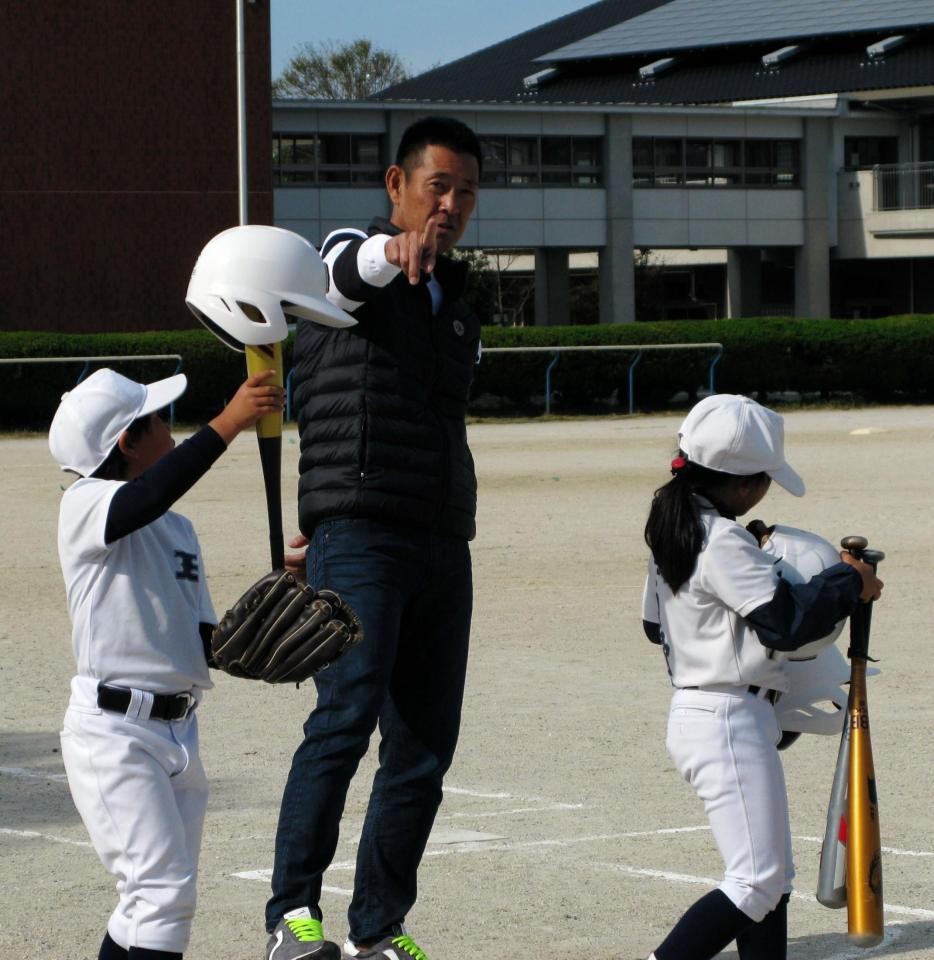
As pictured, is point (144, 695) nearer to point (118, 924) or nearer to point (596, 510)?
point (118, 924)

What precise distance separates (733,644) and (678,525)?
297 mm

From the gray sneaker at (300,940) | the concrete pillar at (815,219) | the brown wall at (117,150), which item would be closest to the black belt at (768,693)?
the gray sneaker at (300,940)

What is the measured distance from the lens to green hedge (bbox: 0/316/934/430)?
28.1m

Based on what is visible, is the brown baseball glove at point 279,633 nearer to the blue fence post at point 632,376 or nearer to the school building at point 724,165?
the blue fence post at point 632,376

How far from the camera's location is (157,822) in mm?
3861

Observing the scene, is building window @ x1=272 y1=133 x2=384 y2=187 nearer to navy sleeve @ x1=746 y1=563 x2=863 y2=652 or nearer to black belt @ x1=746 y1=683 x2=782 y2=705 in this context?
black belt @ x1=746 y1=683 x2=782 y2=705

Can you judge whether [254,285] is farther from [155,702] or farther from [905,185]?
[905,185]

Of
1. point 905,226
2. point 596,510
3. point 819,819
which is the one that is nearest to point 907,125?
point 905,226

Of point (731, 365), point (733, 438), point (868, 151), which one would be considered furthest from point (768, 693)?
point (868, 151)

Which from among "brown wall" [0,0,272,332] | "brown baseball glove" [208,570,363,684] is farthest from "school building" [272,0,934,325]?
"brown baseball glove" [208,570,363,684]

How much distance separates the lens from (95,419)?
3977 mm

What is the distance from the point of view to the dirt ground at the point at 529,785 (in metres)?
4.95

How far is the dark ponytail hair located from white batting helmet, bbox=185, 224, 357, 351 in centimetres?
90

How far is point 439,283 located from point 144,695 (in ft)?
4.47
